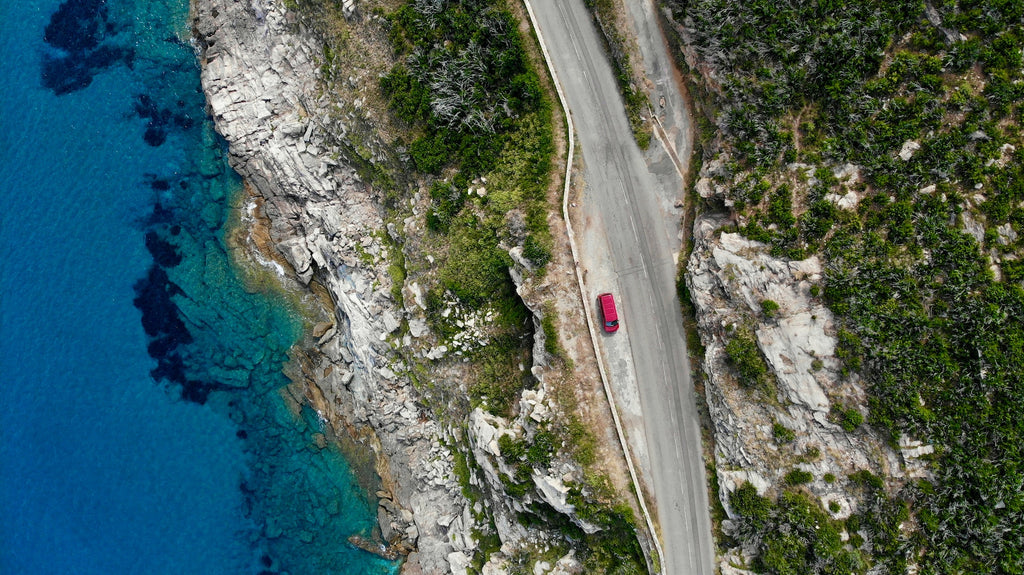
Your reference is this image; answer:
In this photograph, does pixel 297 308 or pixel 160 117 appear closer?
pixel 297 308

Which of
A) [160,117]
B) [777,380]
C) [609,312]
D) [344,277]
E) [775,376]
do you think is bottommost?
[777,380]

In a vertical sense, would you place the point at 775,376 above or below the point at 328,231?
below

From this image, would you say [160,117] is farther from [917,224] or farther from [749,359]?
[917,224]

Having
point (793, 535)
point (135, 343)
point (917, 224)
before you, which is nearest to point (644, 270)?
point (917, 224)

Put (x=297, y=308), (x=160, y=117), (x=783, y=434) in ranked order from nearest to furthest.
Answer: (x=783, y=434), (x=297, y=308), (x=160, y=117)

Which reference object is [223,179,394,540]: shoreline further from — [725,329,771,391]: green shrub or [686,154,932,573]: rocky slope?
[725,329,771,391]: green shrub

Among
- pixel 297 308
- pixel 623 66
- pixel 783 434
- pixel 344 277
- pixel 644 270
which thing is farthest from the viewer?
pixel 297 308

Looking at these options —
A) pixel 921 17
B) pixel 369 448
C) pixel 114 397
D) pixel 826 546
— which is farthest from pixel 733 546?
pixel 114 397
